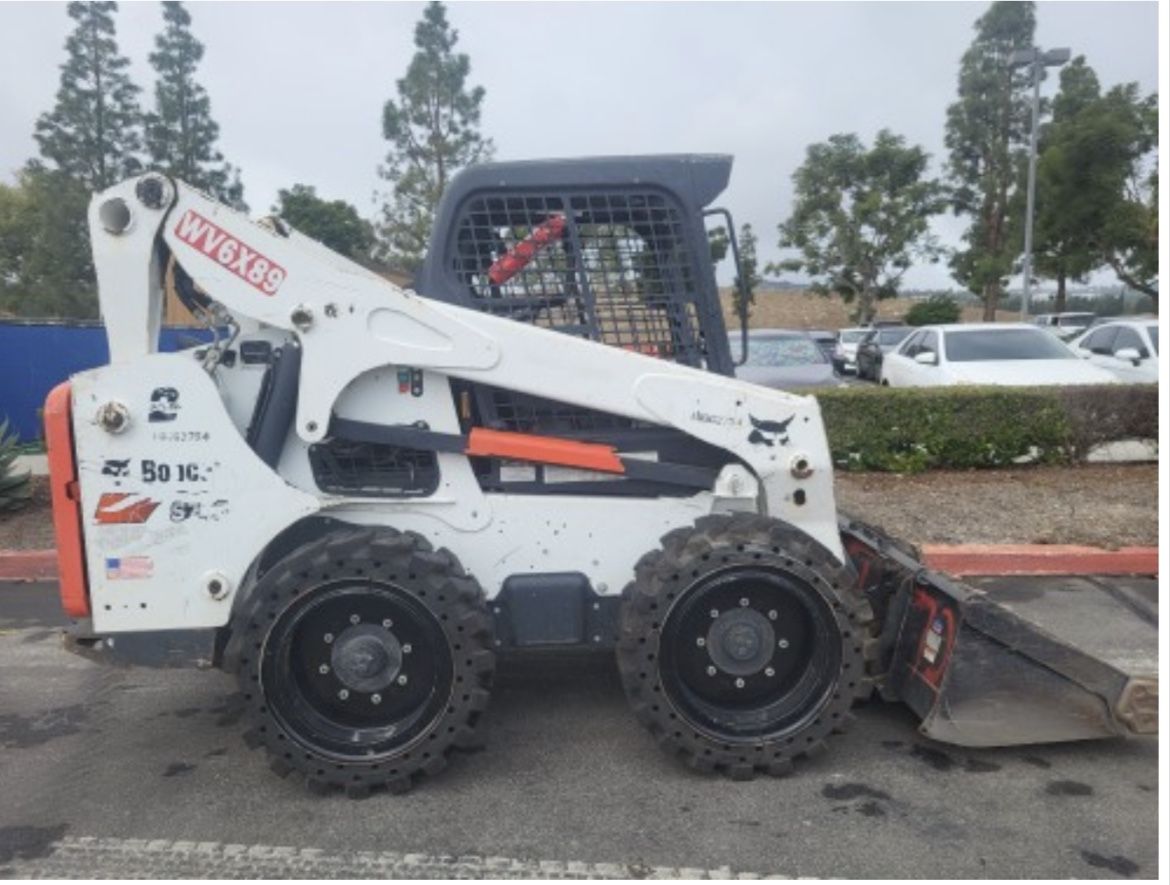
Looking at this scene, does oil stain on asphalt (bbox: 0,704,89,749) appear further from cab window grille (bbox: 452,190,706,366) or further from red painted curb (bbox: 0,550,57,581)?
red painted curb (bbox: 0,550,57,581)

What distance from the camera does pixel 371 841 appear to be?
3.06 meters

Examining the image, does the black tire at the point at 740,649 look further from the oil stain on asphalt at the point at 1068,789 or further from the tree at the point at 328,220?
the tree at the point at 328,220

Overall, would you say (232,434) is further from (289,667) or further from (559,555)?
(559,555)

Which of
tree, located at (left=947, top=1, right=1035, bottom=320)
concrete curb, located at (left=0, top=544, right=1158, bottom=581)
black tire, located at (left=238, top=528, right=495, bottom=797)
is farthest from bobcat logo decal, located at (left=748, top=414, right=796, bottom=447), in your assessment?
tree, located at (left=947, top=1, right=1035, bottom=320)

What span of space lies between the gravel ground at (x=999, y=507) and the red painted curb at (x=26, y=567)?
28 cm

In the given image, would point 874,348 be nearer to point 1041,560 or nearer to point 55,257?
point 1041,560

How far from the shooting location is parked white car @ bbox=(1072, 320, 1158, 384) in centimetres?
1152

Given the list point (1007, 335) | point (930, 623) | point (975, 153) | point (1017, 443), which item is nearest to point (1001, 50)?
point (975, 153)

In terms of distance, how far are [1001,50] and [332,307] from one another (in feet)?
125

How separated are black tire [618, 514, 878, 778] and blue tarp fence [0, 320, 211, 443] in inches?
473

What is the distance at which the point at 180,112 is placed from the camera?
100 ft

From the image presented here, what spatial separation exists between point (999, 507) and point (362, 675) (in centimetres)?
587

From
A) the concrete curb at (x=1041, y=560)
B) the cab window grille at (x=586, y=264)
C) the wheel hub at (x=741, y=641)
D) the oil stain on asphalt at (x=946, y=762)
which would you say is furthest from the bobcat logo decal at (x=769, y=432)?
the concrete curb at (x=1041, y=560)

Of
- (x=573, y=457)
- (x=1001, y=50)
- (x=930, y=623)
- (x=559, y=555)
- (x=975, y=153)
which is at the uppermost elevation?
(x=1001, y=50)
